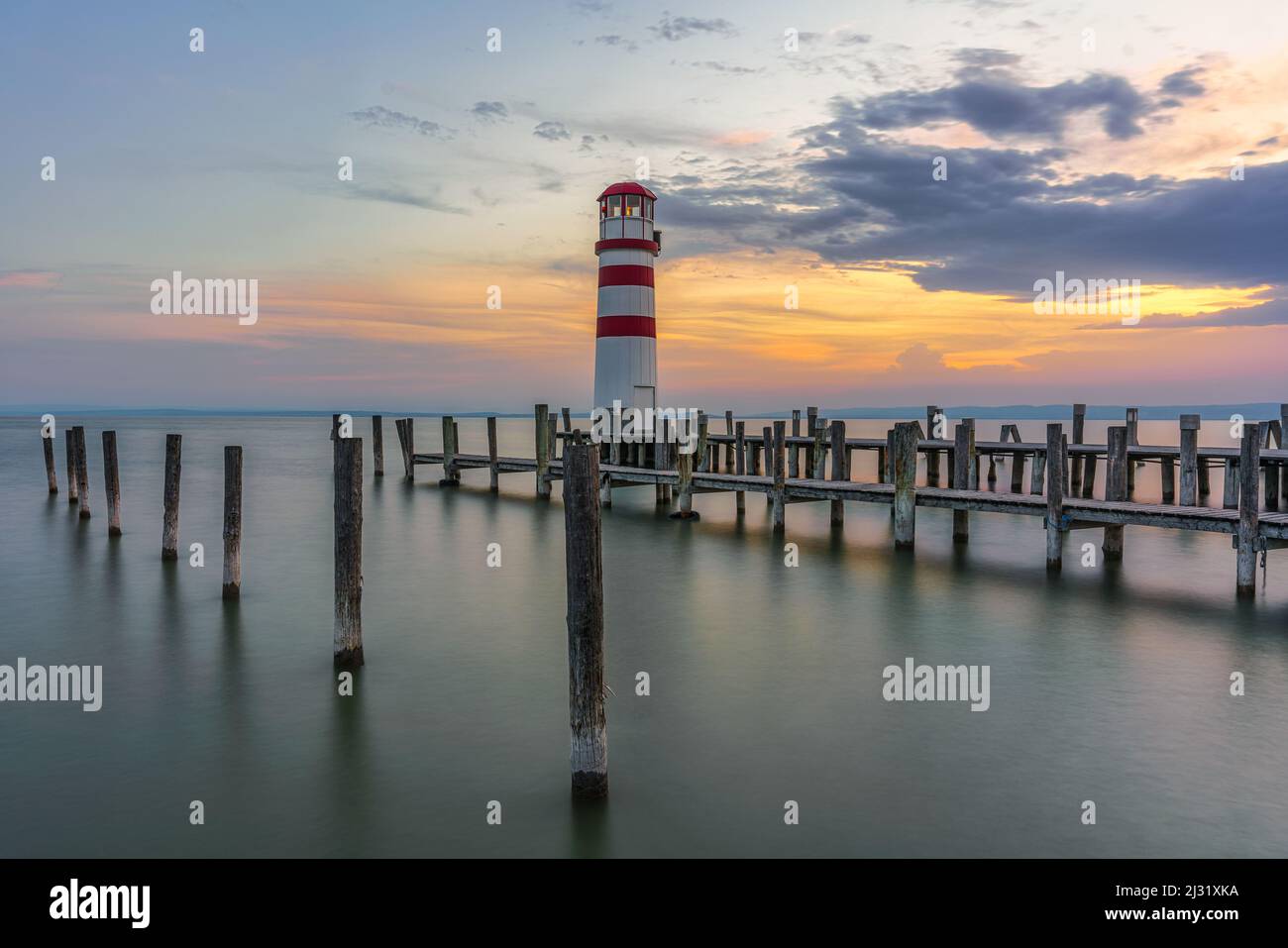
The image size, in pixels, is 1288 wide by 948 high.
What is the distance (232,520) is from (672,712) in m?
6.70

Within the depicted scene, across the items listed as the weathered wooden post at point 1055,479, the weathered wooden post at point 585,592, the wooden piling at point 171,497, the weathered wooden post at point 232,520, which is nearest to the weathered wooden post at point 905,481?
the weathered wooden post at point 1055,479

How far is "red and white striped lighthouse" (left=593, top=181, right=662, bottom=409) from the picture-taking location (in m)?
22.5

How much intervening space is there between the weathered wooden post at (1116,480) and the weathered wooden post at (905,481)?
3.01 metres

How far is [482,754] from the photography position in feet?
23.3

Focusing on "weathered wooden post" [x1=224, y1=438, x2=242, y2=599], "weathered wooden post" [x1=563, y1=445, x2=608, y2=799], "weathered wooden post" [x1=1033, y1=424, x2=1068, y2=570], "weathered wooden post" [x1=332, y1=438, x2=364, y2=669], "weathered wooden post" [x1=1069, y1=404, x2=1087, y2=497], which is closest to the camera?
"weathered wooden post" [x1=563, y1=445, x2=608, y2=799]

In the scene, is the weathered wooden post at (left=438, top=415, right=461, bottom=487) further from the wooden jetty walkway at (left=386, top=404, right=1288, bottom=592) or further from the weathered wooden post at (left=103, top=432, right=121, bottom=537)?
the weathered wooden post at (left=103, top=432, right=121, bottom=537)

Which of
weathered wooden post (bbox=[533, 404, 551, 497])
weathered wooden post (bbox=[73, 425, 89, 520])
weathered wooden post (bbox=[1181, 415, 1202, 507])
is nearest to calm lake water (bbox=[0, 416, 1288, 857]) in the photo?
weathered wooden post (bbox=[1181, 415, 1202, 507])

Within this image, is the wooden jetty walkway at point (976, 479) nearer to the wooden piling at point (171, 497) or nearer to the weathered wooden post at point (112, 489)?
the wooden piling at point (171, 497)

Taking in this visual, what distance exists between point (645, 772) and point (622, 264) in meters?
17.4

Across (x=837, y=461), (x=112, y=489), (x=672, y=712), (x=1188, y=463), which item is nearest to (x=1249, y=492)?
(x=1188, y=463)

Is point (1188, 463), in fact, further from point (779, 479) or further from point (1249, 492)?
point (779, 479)

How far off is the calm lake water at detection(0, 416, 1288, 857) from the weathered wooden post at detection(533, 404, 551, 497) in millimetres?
7496
